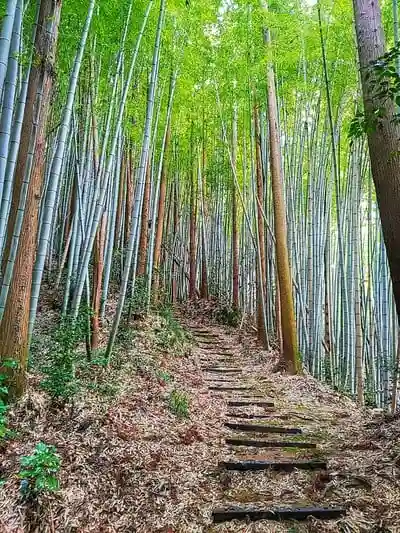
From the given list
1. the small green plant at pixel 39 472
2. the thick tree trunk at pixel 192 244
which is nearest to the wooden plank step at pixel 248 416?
the small green plant at pixel 39 472

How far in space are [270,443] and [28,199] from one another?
7.54 ft

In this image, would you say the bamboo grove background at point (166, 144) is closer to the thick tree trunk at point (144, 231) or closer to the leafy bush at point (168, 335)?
the thick tree trunk at point (144, 231)

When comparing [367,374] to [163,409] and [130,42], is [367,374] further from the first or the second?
[130,42]

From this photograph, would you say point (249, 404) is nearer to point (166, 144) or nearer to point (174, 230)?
point (166, 144)

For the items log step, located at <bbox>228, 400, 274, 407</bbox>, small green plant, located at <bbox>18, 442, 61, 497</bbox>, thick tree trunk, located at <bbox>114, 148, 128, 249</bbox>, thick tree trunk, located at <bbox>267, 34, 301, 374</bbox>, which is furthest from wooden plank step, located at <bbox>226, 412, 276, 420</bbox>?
thick tree trunk, located at <bbox>114, 148, 128, 249</bbox>

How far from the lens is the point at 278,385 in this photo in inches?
199

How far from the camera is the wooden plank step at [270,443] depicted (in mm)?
3106

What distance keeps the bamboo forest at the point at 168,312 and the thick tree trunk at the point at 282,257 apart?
2cm

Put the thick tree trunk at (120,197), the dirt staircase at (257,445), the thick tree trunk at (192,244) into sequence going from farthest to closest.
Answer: the thick tree trunk at (192,244) → the thick tree trunk at (120,197) → the dirt staircase at (257,445)

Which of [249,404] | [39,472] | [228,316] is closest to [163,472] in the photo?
[39,472]

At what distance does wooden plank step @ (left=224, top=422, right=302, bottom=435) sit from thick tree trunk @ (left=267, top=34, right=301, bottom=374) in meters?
1.95

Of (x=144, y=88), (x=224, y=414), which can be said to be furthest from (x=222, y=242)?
(x=224, y=414)

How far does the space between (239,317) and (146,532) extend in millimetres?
7275

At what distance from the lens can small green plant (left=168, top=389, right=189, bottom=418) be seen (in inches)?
141
